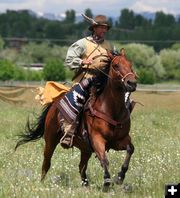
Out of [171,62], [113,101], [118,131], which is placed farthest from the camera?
[171,62]

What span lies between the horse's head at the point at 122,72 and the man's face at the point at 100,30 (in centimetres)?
70

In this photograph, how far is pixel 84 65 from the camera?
31.6 ft

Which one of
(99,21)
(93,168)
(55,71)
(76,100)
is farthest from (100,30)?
→ (55,71)

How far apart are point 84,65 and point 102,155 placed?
1.62 m

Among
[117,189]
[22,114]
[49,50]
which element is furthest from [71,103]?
[49,50]

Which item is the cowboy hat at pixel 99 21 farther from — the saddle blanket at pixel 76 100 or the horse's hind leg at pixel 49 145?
the horse's hind leg at pixel 49 145

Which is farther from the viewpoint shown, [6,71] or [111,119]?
[6,71]

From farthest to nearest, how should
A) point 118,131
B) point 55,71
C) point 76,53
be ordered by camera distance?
point 55,71 < point 76,53 < point 118,131

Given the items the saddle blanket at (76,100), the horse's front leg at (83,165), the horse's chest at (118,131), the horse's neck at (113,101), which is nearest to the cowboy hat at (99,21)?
the saddle blanket at (76,100)

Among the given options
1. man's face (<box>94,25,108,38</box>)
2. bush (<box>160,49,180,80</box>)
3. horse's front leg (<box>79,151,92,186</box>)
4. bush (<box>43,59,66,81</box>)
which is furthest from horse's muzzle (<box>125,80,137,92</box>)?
bush (<box>160,49,180,80</box>)

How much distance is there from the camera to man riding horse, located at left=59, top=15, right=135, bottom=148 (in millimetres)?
9391

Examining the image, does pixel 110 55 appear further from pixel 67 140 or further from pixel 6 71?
pixel 6 71

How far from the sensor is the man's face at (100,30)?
374 inches

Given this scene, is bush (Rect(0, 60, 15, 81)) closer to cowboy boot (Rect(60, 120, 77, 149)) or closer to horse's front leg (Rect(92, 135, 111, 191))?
cowboy boot (Rect(60, 120, 77, 149))
